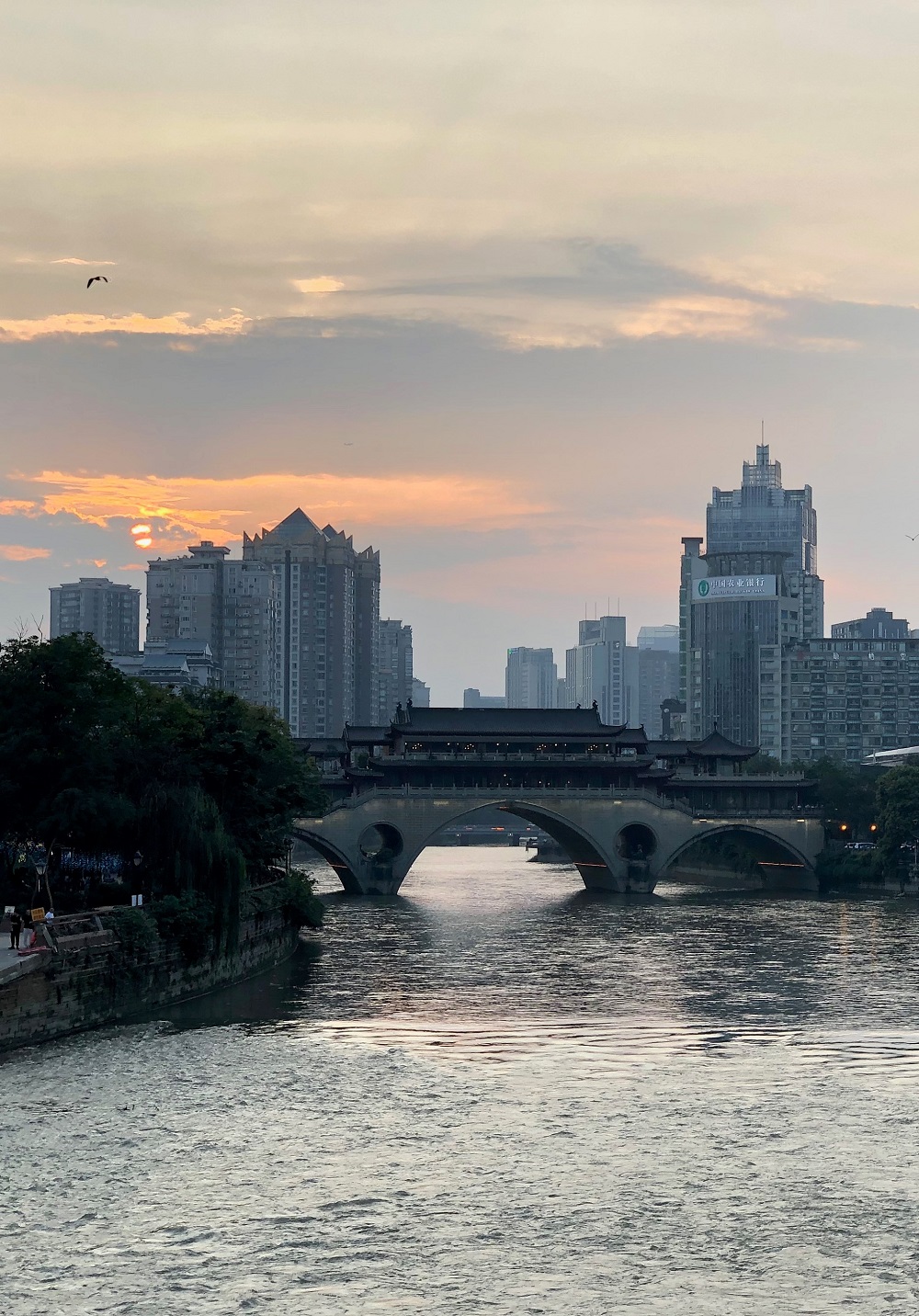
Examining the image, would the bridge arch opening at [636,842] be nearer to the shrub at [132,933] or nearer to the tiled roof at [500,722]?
the tiled roof at [500,722]

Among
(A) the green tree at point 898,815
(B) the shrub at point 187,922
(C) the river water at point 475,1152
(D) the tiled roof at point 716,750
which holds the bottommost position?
(C) the river water at point 475,1152

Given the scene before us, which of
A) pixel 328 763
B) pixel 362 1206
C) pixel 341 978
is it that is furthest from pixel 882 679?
pixel 362 1206

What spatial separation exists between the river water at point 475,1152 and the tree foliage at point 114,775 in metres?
4.98

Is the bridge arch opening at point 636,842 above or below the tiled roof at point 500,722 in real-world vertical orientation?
below

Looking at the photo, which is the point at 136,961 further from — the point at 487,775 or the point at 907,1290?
the point at 487,775

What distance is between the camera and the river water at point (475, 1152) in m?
25.5

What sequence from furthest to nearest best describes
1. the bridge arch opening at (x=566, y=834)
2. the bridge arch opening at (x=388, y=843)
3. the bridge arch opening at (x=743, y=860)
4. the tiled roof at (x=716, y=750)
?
the tiled roof at (x=716, y=750) → the bridge arch opening at (x=743, y=860) → the bridge arch opening at (x=566, y=834) → the bridge arch opening at (x=388, y=843)

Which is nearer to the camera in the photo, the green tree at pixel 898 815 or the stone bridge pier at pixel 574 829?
the green tree at pixel 898 815

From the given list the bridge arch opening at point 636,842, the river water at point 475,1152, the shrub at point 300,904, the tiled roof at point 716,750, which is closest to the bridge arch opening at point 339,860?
the bridge arch opening at point 636,842

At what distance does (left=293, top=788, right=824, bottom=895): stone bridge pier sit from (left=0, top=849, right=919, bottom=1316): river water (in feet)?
149

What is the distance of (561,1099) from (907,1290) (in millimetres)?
13049

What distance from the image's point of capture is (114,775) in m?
53.1

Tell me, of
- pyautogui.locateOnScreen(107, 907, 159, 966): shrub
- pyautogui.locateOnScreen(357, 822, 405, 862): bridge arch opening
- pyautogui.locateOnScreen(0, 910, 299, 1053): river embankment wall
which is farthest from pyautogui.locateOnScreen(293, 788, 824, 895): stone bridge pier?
pyautogui.locateOnScreen(107, 907, 159, 966): shrub

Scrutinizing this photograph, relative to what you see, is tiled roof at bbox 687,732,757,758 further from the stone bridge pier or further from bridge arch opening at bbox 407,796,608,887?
bridge arch opening at bbox 407,796,608,887
